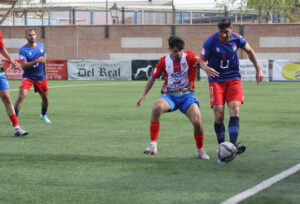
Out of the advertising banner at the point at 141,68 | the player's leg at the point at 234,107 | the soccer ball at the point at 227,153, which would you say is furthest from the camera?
the advertising banner at the point at 141,68

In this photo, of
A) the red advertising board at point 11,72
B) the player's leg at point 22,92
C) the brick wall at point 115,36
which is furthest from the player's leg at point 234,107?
the brick wall at point 115,36

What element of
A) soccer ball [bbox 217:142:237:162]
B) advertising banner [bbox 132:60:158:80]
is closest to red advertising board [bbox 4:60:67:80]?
advertising banner [bbox 132:60:158:80]

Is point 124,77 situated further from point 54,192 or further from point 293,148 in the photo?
point 54,192

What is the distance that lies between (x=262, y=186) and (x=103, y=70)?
28310 millimetres

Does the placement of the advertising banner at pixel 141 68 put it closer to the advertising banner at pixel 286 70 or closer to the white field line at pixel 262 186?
the advertising banner at pixel 286 70

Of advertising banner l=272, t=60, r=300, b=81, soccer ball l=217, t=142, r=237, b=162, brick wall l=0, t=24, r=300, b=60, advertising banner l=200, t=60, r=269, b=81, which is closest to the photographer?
soccer ball l=217, t=142, r=237, b=162

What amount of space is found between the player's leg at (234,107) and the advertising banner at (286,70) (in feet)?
74.9

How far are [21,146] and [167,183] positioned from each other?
12.3 ft

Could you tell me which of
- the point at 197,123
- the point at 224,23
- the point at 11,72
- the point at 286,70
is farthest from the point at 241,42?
the point at 11,72

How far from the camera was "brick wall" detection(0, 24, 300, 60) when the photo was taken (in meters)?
43.0

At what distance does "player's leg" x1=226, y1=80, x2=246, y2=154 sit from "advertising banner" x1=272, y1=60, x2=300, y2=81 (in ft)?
74.9

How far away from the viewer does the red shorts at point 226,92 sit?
8.09 metres

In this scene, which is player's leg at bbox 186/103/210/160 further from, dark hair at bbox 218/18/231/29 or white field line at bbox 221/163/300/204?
white field line at bbox 221/163/300/204

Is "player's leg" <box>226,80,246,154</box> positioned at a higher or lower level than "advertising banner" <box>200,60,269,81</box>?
higher
